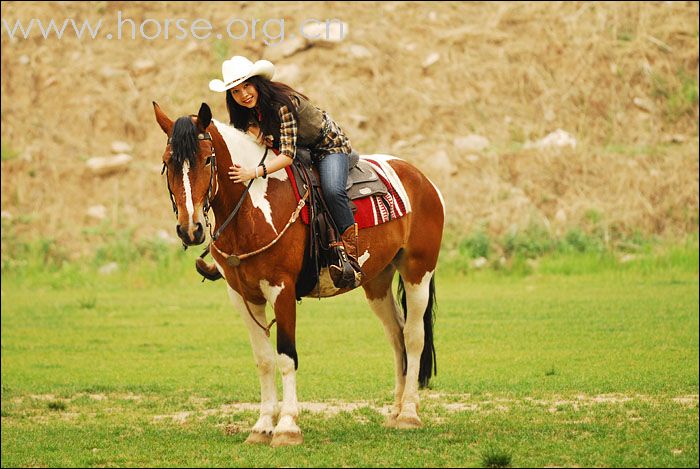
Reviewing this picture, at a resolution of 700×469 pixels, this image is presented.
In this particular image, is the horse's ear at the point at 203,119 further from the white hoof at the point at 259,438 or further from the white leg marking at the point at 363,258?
the white hoof at the point at 259,438

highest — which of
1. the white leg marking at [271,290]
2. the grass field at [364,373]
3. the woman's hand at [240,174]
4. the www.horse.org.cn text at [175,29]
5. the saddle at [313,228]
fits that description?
the www.horse.org.cn text at [175,29]

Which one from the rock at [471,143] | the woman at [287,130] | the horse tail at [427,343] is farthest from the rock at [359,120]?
the woman at [287,130]

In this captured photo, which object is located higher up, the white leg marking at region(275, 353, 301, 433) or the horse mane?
the horse mane

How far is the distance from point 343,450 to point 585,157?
18395 millimetres

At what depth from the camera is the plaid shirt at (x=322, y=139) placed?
9.07m

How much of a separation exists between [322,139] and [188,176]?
4.90ft

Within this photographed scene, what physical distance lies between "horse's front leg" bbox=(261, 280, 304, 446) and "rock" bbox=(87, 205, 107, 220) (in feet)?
58.8

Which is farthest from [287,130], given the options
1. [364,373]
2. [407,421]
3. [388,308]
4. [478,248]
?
[478,248]

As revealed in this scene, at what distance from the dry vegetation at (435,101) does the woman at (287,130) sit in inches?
590

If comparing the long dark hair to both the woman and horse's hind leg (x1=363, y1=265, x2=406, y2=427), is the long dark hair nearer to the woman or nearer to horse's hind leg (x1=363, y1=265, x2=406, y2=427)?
the woman

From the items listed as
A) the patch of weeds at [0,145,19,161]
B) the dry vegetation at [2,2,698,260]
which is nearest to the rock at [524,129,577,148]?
the dry vegetation at [2,2,698,260]

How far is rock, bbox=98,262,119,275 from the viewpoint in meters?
24.1

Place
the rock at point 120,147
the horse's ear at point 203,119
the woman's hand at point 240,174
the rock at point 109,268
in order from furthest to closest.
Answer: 1. the rock at point 120,147
2. the rock at point 109,268
3. the woman's hand at point 240,174
4. the horse's ear at point 203,119

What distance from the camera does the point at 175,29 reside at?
3058 cm
